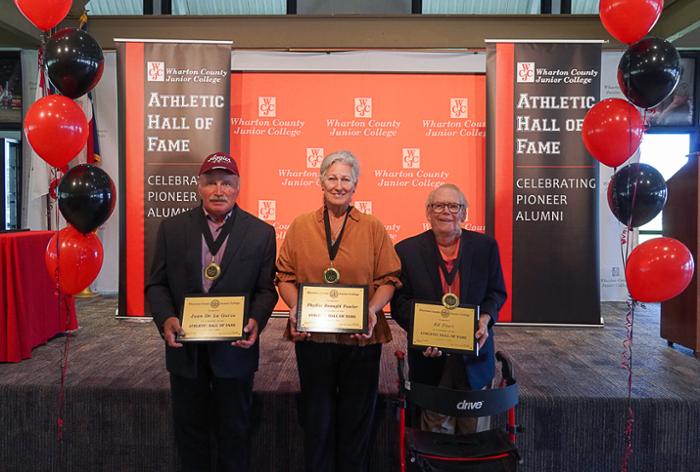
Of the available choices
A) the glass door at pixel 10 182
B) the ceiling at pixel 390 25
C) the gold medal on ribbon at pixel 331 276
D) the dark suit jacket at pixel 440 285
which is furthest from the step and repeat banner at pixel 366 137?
the glass door at pixel 10 182

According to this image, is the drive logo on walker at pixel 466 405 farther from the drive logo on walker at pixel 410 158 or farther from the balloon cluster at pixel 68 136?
the drive logo on walker at pixel 410 158

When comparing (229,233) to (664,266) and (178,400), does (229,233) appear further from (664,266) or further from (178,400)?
(664,266)

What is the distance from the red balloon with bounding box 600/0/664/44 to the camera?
7.66ft

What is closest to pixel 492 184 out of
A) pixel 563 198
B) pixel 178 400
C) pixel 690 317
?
pixel 563 198

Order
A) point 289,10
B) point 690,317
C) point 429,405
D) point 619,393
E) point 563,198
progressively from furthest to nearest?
1. point 289,10
2. point 563,198
3. point 690,317
4. point 619,393
5. point 429,405

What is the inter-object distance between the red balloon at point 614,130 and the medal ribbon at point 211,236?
189 centimetres

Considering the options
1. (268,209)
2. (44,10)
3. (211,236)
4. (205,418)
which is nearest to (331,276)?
(211,236)

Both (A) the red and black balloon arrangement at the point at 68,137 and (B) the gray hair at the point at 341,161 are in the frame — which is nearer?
(B) the gray hair at the point at 341,161

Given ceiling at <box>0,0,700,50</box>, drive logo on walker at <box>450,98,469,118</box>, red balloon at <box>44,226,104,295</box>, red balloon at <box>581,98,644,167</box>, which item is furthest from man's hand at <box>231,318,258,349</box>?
ceiling at <box>0,0,700,50</box>

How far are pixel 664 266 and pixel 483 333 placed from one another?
1.14 metres

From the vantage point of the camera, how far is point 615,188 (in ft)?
8.04

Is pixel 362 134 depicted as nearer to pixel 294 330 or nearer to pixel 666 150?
pixel 294 330

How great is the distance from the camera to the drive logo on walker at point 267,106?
479 centimetres

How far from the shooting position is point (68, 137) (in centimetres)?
257
